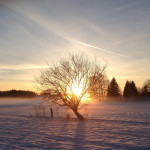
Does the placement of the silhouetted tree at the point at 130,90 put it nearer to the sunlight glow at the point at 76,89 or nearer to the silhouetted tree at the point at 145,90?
the silhouetted tree at the point at 145,90

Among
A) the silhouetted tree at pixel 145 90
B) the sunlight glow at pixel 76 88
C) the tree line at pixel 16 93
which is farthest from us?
the tree line at pixel 16 93

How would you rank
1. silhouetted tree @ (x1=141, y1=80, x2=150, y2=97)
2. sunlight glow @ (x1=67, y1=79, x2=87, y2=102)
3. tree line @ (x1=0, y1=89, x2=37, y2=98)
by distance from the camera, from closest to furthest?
sunlight glow @ (x1=67, y1=79, x2=87, y2=102), silhouetted tree @ (x1=141, y1=80, x2=150, y2=97), tree line @ (x1=0, y1=89, x2=37, y2=98)

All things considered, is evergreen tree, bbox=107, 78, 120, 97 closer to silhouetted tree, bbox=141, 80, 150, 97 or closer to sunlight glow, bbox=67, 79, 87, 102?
silhouetted tree, bbox=141, 80, 150, 97

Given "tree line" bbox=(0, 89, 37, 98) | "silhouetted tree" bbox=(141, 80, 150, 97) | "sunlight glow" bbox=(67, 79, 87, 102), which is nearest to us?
"sunlight glow" bbox=(67, 79, 87, 102)

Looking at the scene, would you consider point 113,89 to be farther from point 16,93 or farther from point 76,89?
point 16,93

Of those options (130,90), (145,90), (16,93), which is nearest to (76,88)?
(130,90)

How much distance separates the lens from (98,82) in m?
19.0

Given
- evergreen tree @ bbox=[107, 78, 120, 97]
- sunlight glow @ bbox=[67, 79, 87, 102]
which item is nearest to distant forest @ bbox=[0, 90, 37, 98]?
evergreen tree @ bbox=[107, 78, 120, 97]

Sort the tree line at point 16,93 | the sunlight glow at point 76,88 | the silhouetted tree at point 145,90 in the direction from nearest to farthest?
the sunlight glow at point 76,88, the silhouetted tree at point 145,90, the tree line at point 16,93

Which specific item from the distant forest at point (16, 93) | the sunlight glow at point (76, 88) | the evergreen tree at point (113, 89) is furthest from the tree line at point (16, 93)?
the sunlight glow at point (76, 88)

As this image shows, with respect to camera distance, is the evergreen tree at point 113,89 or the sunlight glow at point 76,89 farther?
the evergreen tree at point 113,89

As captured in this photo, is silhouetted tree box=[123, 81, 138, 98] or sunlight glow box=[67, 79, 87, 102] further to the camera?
silhouetted tree box=[123, 81, 138, 98]

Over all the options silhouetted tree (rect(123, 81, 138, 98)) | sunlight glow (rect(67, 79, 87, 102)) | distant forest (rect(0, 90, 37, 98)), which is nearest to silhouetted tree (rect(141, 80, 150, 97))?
silhouetted tree (rect(123, 81, 138, 98))

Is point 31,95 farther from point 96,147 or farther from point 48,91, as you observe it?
point 96,147
